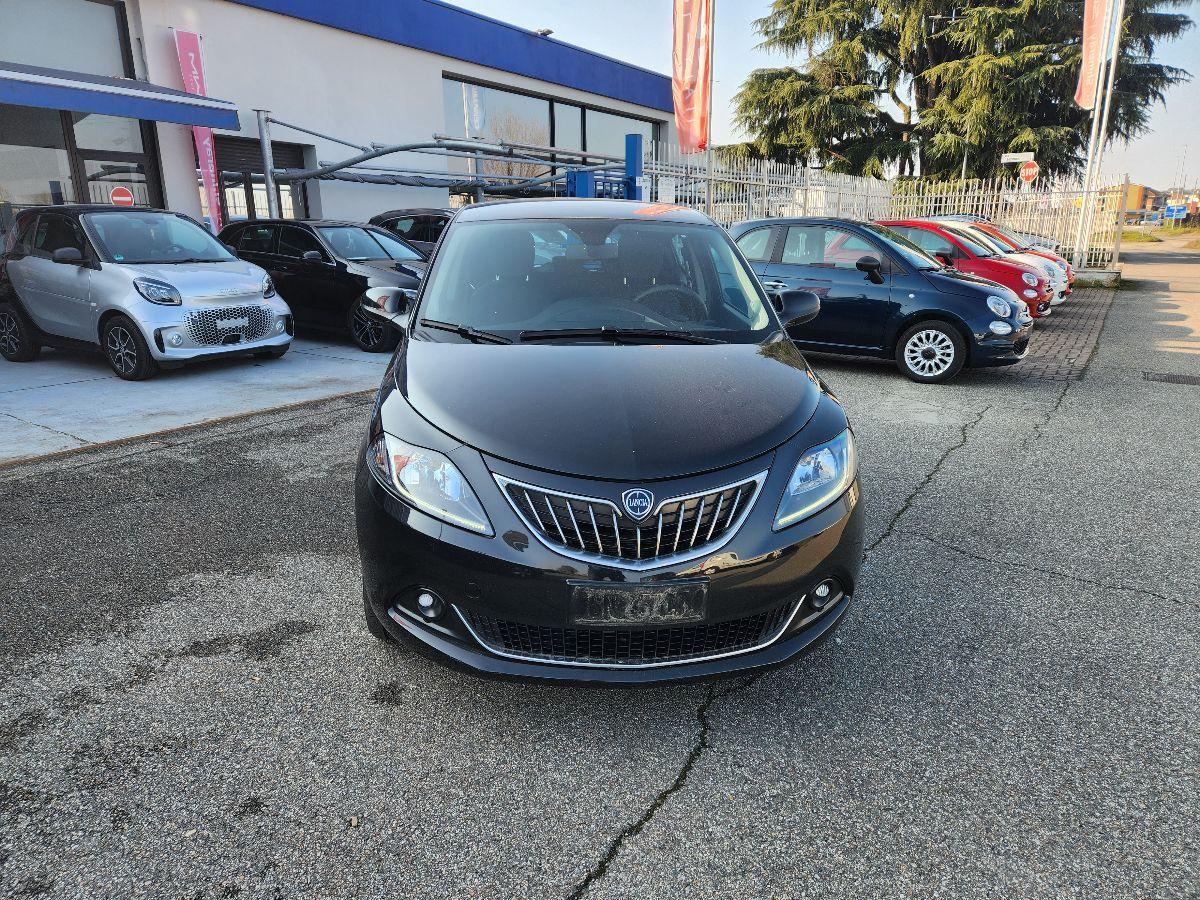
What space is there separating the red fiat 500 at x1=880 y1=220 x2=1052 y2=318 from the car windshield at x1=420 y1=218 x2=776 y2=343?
318 inches

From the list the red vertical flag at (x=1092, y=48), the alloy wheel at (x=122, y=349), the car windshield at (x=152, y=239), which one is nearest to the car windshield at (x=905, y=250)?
the car windshield at (x=152, y=239)

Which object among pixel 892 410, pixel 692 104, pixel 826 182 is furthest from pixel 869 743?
pixel 826 182

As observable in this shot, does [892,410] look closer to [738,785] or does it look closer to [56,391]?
[738,785]

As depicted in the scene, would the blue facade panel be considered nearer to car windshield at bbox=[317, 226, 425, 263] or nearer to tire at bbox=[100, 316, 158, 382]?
car windshield at bbox=[317, 226, 425, 263]

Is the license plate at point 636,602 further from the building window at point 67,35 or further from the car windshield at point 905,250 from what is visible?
the building window at point 67,35

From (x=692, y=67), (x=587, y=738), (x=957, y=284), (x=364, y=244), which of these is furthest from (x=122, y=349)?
(x=692, y=67)

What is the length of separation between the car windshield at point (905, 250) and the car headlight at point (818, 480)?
6.12 m

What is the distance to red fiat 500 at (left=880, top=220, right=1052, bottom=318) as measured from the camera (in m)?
11.0

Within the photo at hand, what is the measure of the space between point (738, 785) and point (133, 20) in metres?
15.7

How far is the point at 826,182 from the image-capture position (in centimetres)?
1917

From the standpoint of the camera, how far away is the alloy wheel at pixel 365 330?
9.42 meters

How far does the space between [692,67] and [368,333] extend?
839 cm

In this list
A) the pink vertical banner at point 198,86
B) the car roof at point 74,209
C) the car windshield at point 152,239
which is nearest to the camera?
the car windshield at point 152,239

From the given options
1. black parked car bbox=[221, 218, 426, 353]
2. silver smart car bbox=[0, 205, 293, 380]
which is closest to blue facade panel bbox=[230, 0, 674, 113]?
black parked car bbox=[221, 218, 426, 353]
